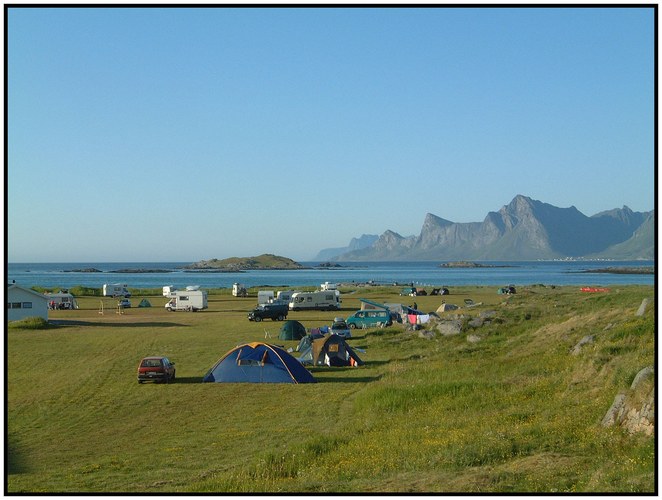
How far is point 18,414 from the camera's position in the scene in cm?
2198

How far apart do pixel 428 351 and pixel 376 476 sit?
21.4 metres

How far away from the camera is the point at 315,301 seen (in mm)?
73750

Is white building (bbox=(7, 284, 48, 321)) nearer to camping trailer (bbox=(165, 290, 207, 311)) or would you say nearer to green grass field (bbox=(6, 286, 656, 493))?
camping trailer (bbox=(165, 290, 207, 311))

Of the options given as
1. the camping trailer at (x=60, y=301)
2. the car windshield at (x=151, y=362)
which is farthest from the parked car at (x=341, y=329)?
the camping trailer at (x=60, y=301)

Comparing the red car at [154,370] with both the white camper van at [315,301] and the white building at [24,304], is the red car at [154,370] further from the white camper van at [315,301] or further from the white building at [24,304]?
the white camper van at [315,301]

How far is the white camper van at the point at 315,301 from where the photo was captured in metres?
73.4

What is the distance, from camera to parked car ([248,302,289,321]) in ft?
194

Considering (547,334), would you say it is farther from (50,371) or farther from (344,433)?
(50,371)

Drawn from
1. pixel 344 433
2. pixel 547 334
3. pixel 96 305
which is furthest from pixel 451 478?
pixel 96 305

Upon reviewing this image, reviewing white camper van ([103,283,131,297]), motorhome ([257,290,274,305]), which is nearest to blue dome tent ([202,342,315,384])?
motorhome ([257,290,274,305])

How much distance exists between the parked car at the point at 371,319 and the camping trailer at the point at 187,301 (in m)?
25.7

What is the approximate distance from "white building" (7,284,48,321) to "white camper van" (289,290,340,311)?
2481 centimetres

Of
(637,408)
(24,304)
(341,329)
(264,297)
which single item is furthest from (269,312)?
(637,408)

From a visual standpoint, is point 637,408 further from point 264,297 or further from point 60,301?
point 60,301
